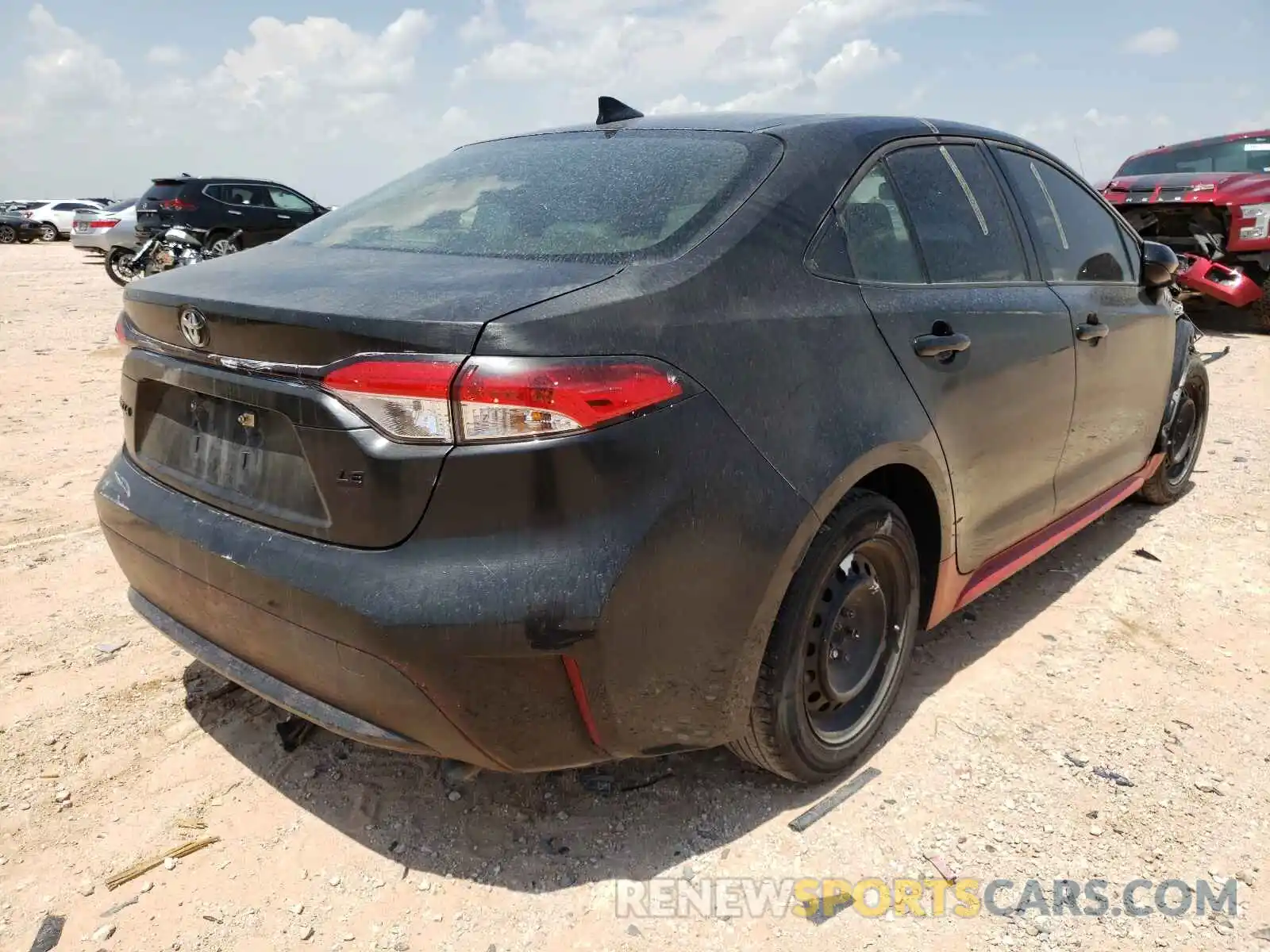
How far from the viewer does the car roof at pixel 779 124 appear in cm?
249

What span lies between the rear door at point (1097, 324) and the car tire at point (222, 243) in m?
14.4

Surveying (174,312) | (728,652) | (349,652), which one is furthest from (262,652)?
(728,652)

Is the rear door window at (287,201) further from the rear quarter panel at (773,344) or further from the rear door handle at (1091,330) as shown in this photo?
the rear quarter panel at (773,344)

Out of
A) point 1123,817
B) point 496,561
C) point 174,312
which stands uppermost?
point 174,312

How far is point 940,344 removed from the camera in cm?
246

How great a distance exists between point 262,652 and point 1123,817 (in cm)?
211

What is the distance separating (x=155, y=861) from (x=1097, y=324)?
3.30 meters

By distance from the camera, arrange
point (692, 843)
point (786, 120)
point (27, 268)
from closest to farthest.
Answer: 1. point (692, 843)
2. point (786, 120)
3. point (27, 268)

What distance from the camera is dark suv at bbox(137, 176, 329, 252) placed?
50.8 feet

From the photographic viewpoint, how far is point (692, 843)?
2.24 metres

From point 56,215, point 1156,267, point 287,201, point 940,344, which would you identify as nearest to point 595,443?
point 940,344

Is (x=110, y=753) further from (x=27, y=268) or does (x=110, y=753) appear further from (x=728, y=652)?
(x=27, y=268)

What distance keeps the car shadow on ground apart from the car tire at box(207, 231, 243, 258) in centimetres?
1423

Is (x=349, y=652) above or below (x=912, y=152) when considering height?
below
